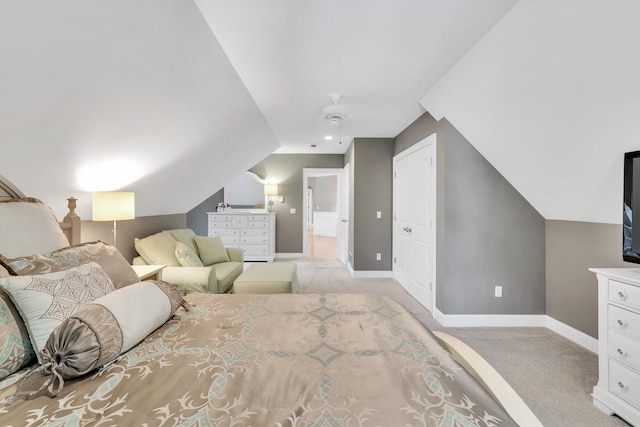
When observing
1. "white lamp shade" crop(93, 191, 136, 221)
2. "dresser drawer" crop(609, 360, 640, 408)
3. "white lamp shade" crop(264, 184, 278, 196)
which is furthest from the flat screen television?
"white lamp shade" crop(264, 184, 278, 196)

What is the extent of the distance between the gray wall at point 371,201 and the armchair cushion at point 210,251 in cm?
218

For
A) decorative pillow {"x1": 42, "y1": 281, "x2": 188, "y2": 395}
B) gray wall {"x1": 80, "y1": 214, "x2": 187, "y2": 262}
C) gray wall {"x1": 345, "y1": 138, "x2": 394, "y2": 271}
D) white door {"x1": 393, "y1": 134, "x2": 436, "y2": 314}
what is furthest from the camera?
gray wall {"x1": 345, "y1": 138, "x2": 394, "y2": 271}

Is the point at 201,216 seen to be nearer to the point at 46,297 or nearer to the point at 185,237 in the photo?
the point at 185,237

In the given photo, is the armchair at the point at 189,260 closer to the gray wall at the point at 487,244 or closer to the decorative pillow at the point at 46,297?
the decorative pillow at the point at 46,297

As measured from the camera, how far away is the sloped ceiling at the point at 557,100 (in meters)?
1.40

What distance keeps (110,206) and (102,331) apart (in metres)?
1.62

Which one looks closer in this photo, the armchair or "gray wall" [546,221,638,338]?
"gray wall" [546,221,638,338]

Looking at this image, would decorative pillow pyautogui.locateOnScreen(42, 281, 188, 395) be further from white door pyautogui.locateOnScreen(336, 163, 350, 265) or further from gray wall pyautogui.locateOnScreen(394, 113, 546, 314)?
white door pyautogui.locateOnScreen(336, 163, 350, 265)

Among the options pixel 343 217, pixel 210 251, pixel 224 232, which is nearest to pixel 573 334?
pixel 343 217

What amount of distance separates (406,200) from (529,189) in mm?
1522

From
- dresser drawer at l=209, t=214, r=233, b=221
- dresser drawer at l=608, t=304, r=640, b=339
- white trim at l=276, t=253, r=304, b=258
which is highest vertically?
dresser drawer at l=209, t=214, r=233, b=221

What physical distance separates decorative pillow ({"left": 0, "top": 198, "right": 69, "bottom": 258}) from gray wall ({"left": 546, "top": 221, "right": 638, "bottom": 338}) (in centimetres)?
385

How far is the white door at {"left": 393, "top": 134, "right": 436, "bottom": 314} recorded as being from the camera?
316cm

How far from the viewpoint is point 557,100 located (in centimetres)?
177
